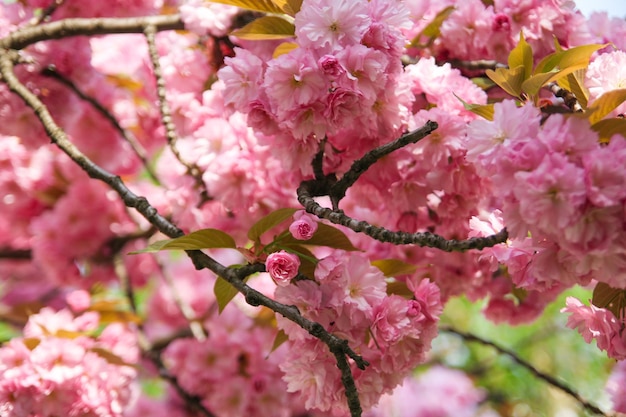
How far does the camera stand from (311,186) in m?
1.02

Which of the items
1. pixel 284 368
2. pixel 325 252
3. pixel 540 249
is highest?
pixel 540 249

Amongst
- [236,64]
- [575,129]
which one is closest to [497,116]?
[575,129]

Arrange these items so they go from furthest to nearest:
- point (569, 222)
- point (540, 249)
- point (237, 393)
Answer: point (237, 393)
point (540, 249)
point (569, 222)

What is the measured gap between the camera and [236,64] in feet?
3.16

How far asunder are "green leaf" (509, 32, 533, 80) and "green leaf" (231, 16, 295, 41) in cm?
38

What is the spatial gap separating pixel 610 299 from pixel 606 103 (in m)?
0.28

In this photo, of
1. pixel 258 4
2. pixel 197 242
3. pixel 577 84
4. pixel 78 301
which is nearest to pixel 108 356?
pixel 78 301

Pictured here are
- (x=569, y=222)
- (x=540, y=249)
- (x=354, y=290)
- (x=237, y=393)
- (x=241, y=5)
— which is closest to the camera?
(x=569, y=222)

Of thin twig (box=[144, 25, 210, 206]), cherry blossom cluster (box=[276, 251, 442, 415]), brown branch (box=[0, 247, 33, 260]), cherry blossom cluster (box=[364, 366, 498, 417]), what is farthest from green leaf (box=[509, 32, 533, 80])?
cherry blossom cluster (box=[364, 366, 498, 417])

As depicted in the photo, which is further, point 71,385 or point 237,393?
point 237,393

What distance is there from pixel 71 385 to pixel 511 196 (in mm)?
1005

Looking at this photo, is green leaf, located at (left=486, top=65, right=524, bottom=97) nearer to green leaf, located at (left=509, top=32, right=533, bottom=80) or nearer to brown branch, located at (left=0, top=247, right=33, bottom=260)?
green leaf, located at (left=509, top=32, right=533, bottom=80)

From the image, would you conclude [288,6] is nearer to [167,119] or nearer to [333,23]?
[333,23]

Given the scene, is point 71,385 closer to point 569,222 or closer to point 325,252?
point 325,252
